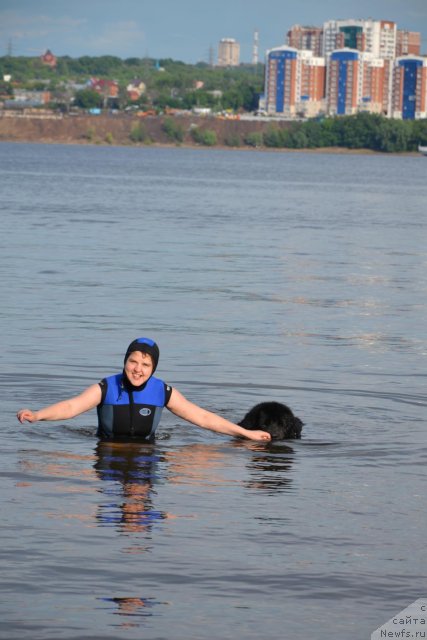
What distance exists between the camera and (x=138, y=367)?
963cm

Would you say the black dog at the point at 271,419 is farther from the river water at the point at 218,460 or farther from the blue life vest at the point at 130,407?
the blue life vest at the point at 130,407

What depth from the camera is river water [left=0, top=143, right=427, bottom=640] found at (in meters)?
6.91

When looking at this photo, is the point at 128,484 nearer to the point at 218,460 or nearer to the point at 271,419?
the point at 218,460

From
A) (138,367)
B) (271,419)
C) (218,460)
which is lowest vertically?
(218,460)

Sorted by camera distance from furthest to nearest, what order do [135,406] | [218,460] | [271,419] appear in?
[271,419] < [218,460] < [135,406]

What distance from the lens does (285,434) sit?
10.9 meters

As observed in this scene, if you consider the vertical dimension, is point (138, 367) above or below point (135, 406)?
above

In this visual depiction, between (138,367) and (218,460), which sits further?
(218,460)

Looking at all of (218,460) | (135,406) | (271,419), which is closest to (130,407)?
(135,406)

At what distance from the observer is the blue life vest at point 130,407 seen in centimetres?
996

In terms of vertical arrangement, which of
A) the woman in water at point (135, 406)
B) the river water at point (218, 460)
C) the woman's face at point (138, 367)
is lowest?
the river water at point (218, 460)

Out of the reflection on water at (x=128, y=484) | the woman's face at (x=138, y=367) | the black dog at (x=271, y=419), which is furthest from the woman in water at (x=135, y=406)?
the black dog at (x=271, y=419)

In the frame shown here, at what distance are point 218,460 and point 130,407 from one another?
77cm

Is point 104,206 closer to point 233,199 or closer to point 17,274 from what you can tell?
point 233,199
